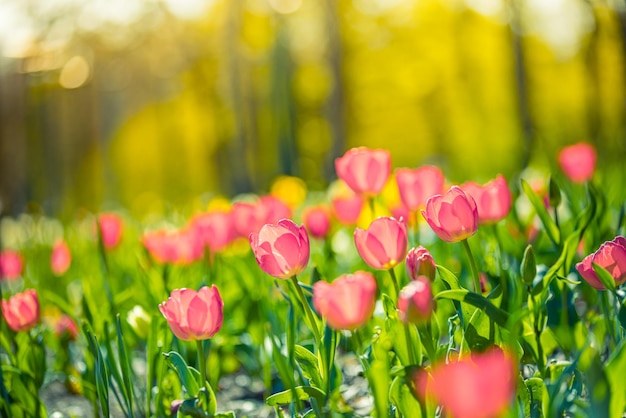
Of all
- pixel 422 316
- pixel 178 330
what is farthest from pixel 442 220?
pixel 178 330

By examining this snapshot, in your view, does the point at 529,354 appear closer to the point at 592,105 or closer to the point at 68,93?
the point at 592,105

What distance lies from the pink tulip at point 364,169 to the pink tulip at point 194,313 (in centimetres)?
70

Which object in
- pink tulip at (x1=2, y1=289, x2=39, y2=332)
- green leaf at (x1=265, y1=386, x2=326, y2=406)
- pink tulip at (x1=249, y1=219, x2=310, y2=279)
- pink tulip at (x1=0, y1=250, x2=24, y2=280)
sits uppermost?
pink tulip at (x1=0, y1=250, x2=24, y2=280)

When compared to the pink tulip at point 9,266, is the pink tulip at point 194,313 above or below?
below

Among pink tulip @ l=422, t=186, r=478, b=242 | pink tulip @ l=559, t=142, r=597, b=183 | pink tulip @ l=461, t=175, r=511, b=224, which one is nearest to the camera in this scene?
pink tulip @ l=422, t=186, r=478, b=242

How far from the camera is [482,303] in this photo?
1179 mm

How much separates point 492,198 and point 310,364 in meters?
0.58

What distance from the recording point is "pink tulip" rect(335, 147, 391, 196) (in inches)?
71.7

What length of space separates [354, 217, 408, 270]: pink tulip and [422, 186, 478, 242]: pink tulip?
0.08m

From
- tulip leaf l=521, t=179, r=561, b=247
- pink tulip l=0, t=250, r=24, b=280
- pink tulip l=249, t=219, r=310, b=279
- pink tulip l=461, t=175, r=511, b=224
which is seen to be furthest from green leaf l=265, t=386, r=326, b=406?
pink tulip l=0, t=250, r=24, b=280

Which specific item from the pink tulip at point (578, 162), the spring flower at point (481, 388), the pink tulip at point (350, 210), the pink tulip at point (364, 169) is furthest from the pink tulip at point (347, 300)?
the pink tulip at point (578, 162)

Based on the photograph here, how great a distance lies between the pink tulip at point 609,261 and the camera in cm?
116

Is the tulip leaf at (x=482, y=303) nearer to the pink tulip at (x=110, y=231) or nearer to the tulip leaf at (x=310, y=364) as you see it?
the tulip leaf at (x=310, y=364)

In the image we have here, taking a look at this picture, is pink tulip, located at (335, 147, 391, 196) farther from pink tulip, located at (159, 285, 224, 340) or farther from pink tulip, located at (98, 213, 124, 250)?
pink tulip, located at (98, 213, 124, 250)
